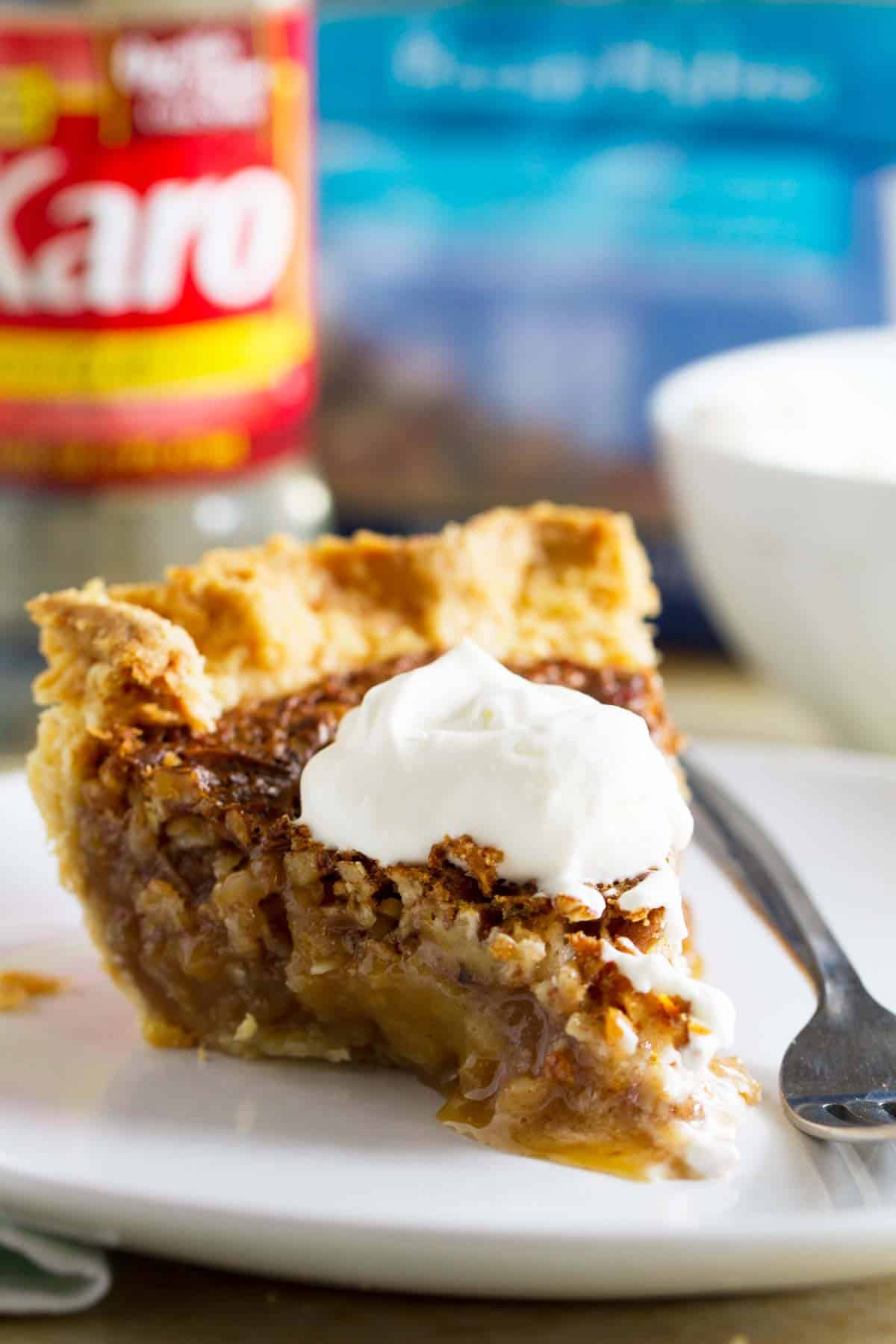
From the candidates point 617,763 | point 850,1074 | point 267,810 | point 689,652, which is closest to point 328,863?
point 267,810

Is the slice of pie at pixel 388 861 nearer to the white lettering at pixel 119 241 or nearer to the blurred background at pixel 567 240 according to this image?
the white lettering at pixel 119 241

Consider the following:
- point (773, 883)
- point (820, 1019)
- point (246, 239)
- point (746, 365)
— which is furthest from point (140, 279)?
point (820, 1019)

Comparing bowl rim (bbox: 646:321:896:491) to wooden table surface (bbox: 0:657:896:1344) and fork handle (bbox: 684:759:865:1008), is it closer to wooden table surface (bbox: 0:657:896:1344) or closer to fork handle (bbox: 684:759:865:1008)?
fork handle (bbox: 684:759:865:1008)

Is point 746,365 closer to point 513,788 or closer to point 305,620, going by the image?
point 305,620

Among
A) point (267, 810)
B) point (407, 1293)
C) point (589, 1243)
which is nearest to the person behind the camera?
point (589, 1243)

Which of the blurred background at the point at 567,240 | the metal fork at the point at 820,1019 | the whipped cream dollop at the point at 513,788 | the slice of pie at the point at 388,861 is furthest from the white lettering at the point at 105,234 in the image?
the whipped cream dollop at the point at 513,788

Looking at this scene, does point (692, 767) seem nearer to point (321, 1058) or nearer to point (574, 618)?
point (574, 618)

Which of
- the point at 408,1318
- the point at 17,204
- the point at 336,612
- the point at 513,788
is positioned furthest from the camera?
the point at 17,204
